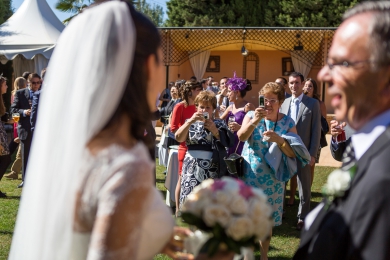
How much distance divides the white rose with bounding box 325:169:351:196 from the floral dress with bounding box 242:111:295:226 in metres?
3.78

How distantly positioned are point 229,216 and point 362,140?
0.62m

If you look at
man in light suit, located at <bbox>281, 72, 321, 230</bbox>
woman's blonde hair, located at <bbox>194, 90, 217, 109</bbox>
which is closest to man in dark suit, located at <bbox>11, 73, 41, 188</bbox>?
woman's blonde hair, located at <bbox>194, 90, 217, 109</bbox>

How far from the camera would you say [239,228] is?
2002 mm

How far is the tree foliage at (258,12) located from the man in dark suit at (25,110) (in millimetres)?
22868

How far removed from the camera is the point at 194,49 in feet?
86.2

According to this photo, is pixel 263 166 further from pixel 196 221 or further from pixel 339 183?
pixel 339 183

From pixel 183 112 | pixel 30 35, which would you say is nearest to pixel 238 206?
pixel 183 112

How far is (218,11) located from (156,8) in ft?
118

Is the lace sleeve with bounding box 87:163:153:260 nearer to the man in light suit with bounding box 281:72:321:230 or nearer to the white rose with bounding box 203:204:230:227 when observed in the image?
the white rose with bounding box 203:204:230:227

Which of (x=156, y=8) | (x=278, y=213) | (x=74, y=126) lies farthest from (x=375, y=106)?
(x=156, y=8)

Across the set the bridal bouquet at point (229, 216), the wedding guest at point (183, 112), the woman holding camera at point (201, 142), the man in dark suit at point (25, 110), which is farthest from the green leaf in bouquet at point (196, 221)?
the man in dark suit at point (25, 110)

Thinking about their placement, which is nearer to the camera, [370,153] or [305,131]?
[370,153]

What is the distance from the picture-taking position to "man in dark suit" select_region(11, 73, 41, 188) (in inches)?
376

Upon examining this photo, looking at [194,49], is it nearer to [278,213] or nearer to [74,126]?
[278,213]
